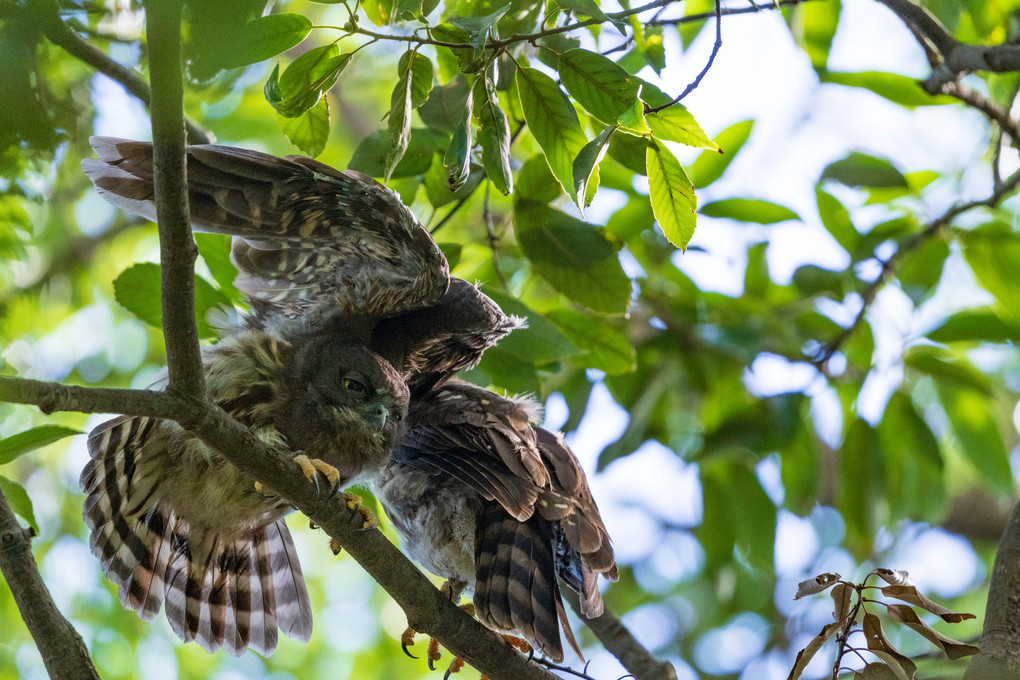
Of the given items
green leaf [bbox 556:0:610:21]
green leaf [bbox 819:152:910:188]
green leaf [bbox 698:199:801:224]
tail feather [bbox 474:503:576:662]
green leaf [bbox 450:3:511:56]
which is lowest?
tail feather [bbox 474:503:576:662]

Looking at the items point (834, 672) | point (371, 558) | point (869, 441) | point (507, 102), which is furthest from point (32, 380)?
point (869, 441)

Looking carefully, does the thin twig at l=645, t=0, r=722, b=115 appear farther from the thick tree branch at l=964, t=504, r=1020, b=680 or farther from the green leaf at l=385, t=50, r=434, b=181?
the thick tree branch at l=964, t=504, r=1020, b=680

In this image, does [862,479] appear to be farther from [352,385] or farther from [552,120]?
[552,120]

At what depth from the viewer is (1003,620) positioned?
225 cm

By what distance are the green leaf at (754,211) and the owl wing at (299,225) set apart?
1.41 metres

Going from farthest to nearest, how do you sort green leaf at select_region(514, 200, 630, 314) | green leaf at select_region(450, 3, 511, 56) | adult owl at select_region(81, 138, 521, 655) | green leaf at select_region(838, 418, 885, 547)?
green leaf at select_region(838, 418, 885, 547) < green leaf at select_region(514, 200, 630, 314) < adult owl at select_region(81, 138, 521, 655) < green leaf at select_region(450, 3, 511, 56)

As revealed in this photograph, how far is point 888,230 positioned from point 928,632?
2164mm

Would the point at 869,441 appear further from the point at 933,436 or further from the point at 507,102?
the point at 507,102

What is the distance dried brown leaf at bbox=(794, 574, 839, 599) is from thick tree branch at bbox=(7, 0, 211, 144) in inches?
73.1

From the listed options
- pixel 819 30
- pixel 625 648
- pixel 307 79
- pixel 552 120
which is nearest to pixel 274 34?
pixel 307 79

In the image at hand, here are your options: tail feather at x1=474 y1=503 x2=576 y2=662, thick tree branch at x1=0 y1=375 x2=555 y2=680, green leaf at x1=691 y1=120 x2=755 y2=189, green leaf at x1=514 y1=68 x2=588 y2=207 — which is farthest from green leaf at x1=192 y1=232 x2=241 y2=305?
green leaf at x1=691 y1=120 x2=755 y2=189

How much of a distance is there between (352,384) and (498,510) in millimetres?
608

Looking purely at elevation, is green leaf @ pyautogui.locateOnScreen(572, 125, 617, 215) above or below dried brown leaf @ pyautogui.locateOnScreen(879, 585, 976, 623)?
above

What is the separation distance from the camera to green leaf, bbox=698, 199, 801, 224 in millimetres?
3600
